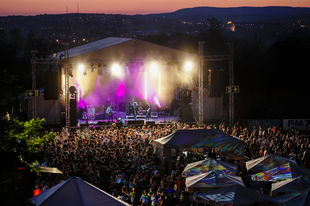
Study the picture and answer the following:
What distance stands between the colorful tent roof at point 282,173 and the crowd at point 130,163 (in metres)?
0.82

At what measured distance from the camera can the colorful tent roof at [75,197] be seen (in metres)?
6.33

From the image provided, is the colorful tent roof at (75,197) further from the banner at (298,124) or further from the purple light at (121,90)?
the purple light at (121,90)

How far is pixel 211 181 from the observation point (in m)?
Result: 9.52

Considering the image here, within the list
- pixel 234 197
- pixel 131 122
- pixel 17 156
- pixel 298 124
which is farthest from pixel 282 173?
pixel 131 122

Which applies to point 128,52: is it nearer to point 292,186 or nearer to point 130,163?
point 130,163

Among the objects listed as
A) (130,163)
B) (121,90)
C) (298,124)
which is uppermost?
(121,90)

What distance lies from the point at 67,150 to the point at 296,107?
82.7 ft

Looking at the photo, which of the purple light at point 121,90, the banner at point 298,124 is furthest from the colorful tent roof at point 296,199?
the purple light at point 121,90

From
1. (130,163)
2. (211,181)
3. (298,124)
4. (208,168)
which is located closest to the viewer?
(211,181)

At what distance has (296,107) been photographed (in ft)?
108

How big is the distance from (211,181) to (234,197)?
5.19 ft

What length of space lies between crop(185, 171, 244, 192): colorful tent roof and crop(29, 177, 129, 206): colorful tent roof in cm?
348

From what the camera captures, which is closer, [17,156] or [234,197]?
[17,156]

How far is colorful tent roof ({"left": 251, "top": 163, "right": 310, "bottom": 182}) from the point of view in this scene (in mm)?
10109
